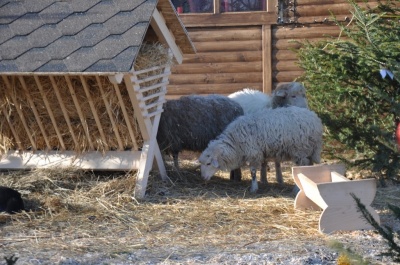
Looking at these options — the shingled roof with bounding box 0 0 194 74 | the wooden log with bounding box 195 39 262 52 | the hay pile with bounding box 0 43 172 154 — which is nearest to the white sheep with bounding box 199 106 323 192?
the hay pile with bounding box 0 43 172 154

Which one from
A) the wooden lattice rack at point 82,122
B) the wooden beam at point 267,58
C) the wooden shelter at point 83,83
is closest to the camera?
the wooden shelter at point 83,83

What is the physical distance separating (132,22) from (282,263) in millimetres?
3299

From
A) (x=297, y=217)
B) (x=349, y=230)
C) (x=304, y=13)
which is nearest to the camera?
(x=349, y=230)

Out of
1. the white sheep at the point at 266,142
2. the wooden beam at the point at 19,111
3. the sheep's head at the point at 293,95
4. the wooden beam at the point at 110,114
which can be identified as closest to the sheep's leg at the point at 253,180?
the white sheep at the point at 266,142

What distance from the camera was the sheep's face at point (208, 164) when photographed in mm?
8484

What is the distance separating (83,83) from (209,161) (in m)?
1.75

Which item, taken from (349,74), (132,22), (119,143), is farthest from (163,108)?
(349,74)

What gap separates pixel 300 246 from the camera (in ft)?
19.6

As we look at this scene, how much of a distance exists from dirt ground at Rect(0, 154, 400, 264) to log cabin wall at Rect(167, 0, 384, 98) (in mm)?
3398

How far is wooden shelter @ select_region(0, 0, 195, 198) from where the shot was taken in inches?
289

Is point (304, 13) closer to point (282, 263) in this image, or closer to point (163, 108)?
point (163, 108)

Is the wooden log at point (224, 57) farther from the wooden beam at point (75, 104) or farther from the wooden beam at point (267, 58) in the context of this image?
the wooden beam at point (75, 104)

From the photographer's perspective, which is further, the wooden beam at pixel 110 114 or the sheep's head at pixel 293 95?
the sheep's head at pixel 293 95

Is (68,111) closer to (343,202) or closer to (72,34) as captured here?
(72,34)
